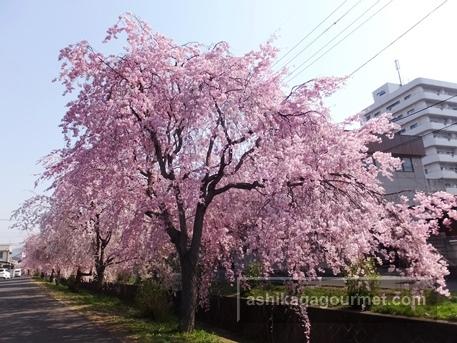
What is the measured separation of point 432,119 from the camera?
252ft

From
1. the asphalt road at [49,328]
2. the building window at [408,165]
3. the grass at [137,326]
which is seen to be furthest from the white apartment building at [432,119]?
the asphalt road at [49,328]

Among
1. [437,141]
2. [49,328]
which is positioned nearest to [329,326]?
[49,328]

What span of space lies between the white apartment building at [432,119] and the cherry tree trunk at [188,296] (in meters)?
63.4

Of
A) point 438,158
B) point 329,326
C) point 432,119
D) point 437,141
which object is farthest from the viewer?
point 432,119

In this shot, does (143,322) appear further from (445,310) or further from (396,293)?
(445,310)

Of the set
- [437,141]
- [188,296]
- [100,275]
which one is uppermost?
[437,141]

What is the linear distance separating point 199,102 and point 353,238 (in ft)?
16.3

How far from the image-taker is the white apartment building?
2889 inches

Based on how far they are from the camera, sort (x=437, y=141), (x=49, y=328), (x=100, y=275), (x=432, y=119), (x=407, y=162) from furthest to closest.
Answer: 1. (x=432, y=119)
2. (x=437, y=141)
3. (x=407, y=162)
4. (x=100, y=275)
5. (x=49, y=328)

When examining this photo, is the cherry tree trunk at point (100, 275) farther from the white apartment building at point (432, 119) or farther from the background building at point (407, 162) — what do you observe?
the white apartment building at point (432, 119)

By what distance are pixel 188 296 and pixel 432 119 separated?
243 ft

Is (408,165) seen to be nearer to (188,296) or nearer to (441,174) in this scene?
(188,296)

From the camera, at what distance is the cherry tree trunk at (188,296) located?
13.4m

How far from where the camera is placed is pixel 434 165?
73.2 metres
